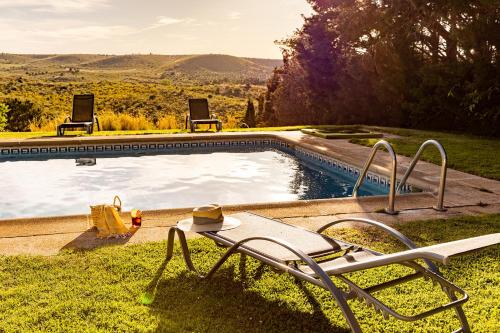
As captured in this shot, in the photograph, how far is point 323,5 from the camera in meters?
18.6

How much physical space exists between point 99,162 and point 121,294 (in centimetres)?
732

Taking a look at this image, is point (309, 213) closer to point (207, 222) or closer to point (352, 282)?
point (207, 222)

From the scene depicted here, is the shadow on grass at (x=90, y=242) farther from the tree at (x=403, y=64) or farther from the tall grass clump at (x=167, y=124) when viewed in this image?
the tall grass clump at (x=167, y=124)

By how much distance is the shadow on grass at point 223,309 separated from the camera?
2857mm

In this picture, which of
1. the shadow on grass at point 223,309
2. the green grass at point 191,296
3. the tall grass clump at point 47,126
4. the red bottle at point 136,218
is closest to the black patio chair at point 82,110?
the tall grass clump at point 47,126

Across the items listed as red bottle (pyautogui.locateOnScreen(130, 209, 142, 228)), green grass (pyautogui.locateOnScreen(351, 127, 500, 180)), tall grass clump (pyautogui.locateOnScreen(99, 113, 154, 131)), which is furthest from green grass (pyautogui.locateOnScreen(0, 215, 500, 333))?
tall grass clump (pyautogui.locateOnScreen(99, 113, 154, 131))

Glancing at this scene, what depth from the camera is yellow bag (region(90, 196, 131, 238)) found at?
441cm

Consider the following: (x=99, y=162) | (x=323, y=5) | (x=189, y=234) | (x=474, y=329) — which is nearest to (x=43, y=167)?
(x=99, y=162)

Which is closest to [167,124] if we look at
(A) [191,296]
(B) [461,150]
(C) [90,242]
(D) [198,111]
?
(D) [198,111]

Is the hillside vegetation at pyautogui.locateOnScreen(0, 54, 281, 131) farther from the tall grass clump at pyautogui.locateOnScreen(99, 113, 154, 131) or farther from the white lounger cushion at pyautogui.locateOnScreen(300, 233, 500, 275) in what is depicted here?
the white lounger cushion at pyautogui.locateOnScreen(300, 233, 500, 275)

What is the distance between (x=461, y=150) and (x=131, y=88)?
39926mm

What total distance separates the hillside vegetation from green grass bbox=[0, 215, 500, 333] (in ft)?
36.9

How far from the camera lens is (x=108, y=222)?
4.42 m

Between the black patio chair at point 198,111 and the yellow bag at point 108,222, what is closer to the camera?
the yellow bag at point 108,222
